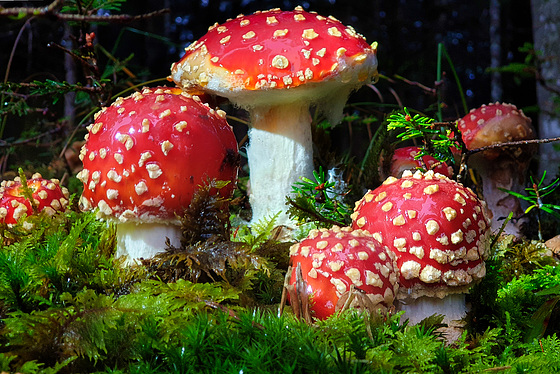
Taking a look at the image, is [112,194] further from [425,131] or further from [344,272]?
[425,131]

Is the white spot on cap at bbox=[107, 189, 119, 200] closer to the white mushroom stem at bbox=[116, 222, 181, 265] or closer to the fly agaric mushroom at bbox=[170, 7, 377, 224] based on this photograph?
the white mushroom stem at bbox=[116, 222, 181, 265]

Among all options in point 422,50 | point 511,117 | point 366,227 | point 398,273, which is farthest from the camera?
point 422,50

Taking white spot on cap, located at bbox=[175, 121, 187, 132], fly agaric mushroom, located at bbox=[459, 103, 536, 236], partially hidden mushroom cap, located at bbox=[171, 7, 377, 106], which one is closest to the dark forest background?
fly agaric mushroom, located at bbox=[459, 103, 536, 236]

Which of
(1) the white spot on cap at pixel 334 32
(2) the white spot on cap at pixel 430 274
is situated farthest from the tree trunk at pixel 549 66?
(2) the white spot on cap at pixel 430 274

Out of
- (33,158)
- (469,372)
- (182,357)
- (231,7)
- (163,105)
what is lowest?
(33,158)

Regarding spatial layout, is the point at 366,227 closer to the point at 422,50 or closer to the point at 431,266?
the point at 431,266

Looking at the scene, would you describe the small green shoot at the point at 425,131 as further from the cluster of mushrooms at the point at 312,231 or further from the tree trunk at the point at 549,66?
the tree trunk at the point at 549,66

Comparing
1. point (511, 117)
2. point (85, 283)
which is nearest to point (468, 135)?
point (511, 117)
